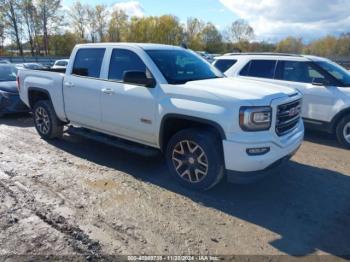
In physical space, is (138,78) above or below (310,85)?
above

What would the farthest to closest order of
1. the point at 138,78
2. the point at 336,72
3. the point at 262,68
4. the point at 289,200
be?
the point at 262,68, the point at 336,72, the point at 138,78, the point at 289,200

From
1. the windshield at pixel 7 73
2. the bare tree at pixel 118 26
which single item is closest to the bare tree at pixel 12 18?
the bare tree at pixel 118 26

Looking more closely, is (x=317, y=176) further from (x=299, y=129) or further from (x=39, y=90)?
(x=39, y=90)

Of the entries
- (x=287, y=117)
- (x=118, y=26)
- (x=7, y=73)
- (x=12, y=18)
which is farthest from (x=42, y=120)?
(x=118, y=26)

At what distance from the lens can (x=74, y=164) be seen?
5645 millimetres

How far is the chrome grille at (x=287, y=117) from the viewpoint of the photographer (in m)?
4.28

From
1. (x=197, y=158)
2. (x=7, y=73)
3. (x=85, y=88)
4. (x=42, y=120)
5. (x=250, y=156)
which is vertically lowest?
(x=42, y=120)

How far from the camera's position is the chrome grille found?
4282mm

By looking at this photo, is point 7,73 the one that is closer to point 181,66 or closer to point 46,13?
point 181,66

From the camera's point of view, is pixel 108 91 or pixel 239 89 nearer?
pixel 239 89

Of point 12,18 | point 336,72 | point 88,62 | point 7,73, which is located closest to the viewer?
point 88,62

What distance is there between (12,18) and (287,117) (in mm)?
61348

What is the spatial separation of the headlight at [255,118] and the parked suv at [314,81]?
3.43 meters

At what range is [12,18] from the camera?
182 feet
